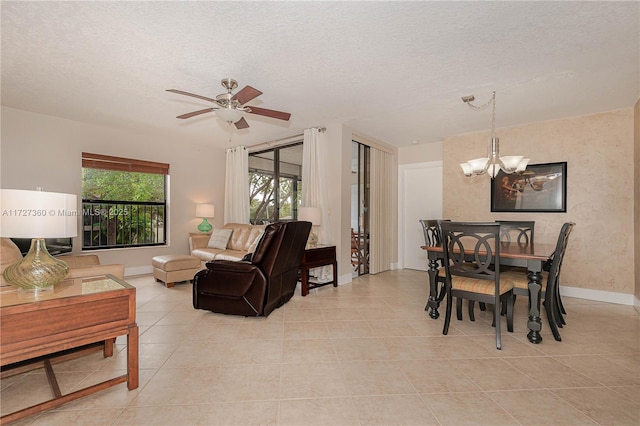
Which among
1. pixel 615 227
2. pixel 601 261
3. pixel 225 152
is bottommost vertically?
pixel 601 261

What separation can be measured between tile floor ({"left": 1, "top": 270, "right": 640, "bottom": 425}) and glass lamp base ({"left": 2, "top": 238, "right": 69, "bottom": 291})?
2.28 feet

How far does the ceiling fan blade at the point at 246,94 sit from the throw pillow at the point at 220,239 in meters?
3.09

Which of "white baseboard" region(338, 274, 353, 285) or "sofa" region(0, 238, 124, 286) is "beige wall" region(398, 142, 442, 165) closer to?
"white baseboard" region(338, 274, 353, 285)

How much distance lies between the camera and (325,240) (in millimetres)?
4605

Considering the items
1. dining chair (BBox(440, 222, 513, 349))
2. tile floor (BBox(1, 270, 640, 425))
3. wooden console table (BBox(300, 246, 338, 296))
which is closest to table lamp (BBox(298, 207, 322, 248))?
wooden console table (BBox(300, 246, 338, 296))

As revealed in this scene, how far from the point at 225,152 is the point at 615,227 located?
678 cm

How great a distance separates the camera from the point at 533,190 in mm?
4277

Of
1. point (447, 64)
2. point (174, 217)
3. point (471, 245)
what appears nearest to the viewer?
point (447, 64)

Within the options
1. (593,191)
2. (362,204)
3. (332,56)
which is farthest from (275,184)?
(593,191)

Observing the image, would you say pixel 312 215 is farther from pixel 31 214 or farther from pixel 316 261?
pixel 31 214

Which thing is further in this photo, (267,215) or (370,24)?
(267,215)

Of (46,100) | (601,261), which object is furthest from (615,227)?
(46,100)

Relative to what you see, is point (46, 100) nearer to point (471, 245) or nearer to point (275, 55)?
point (275, 55)

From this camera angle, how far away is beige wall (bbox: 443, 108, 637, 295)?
3.71 meters
